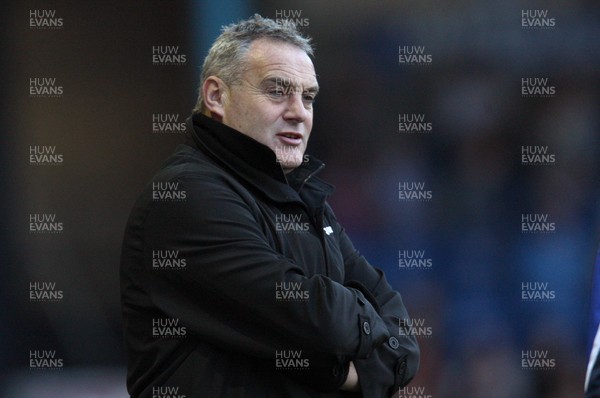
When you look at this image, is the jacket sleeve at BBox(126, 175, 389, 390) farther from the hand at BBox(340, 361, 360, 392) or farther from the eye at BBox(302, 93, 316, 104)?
the eye at BBox(302, 93, 316, 104)

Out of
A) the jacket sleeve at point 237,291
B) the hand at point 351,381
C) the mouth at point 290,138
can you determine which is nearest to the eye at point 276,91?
the mouth at point 290,138

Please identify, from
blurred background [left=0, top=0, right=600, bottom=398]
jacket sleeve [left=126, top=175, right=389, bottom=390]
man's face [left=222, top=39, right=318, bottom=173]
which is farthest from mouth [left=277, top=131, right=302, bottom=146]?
blurred background [left=0, top=0, right=600, bottom=398]

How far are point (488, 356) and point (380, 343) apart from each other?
2095mm

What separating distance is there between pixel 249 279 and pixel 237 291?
0.04m

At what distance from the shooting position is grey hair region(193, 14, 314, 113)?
2457 mm

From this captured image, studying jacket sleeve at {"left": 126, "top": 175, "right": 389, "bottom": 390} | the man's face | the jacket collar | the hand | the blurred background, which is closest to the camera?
jacket sleeve at {"left": 126, "top": 175, "right": 389, "bottom": 390}

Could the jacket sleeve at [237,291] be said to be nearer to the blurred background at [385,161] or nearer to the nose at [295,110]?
the nose at [295,110]

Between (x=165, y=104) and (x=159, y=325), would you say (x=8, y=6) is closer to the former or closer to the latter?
(x=165, y=104)

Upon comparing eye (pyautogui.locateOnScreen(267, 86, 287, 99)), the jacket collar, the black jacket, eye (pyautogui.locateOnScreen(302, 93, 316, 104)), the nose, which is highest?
eye (pyautogui.locateOnScreen(267, 86, 287, 99))

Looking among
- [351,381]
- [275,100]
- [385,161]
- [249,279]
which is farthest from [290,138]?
[385,161]

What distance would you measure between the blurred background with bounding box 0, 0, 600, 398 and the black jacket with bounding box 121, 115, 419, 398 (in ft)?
6.04

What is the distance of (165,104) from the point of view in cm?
408

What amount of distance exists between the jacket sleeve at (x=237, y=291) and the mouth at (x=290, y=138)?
33cm

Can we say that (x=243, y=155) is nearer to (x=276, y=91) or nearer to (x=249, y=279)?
(x=276, y=91)
